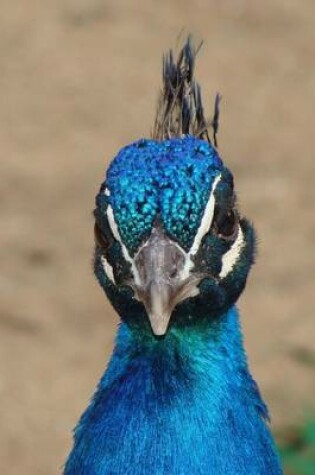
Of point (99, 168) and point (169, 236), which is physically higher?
point (99, 168)

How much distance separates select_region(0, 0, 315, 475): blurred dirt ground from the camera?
5105mm

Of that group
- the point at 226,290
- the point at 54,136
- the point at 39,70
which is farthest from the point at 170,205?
the point at 39,70

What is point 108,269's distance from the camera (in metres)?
2.89

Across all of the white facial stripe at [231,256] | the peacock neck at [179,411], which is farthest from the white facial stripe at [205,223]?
the peacock neck at [179,411]

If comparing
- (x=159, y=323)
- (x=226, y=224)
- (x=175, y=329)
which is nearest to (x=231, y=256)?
(x=226, y=224)

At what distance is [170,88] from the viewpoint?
3145mm

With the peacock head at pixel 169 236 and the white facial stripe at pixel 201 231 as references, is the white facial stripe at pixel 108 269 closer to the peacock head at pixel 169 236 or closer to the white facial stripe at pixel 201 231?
the peacock head at pixel 169 236

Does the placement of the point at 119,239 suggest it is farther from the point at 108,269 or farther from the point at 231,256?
the point at 231,256

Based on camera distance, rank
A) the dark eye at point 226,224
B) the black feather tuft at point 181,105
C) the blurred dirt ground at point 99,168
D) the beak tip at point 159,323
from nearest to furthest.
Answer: the beak tip at point 159,323 → the dark eye at point 226,224 → the black feather tuft at point 181,105 → the blurred dirt ground at point 99,168

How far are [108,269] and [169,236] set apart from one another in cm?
20

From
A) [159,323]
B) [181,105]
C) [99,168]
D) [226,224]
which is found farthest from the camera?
[99,168]

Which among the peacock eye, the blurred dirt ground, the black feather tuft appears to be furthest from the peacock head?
the blurred dirt ground

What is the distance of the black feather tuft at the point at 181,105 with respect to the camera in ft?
10.3

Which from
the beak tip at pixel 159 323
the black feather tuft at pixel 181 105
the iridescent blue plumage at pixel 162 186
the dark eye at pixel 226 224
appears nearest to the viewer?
the beak tip at pixel 159 323
